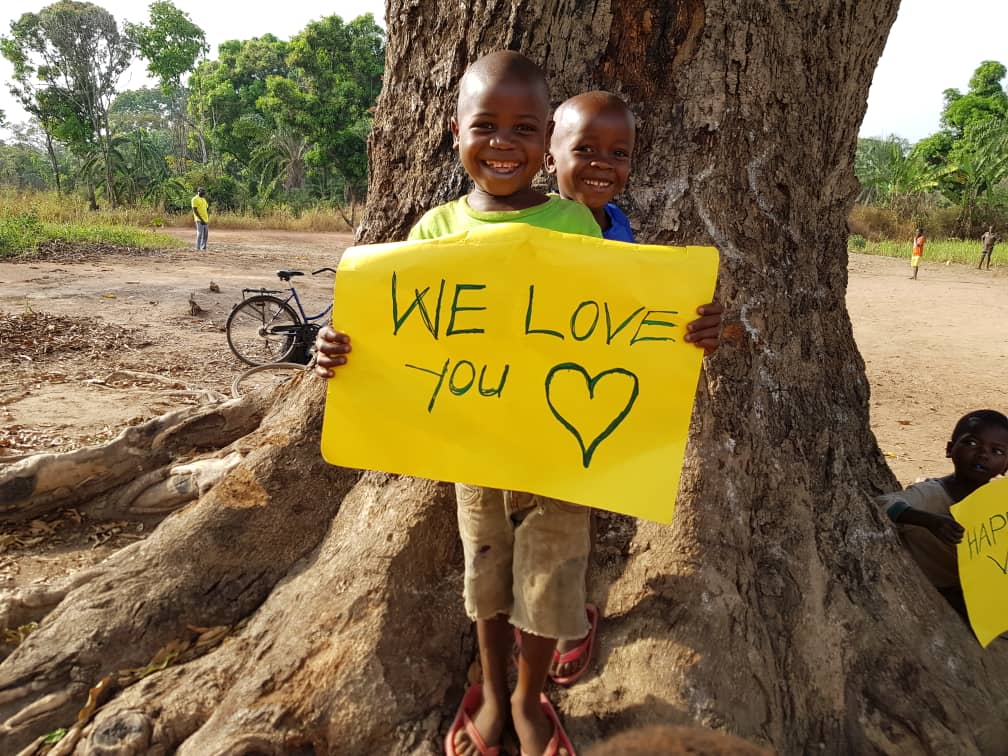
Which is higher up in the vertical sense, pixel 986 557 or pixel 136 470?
pixel 986 557

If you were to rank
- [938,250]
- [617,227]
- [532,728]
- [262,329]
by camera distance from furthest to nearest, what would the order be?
[938,250], [262,329], [617,227], [532,728]

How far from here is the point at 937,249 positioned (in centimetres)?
2294

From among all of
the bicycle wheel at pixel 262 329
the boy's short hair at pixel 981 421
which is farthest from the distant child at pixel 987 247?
the boy's short hair at pixel 981 421

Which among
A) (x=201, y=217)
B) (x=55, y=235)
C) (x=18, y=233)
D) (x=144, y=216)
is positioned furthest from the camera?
(x=144, y=216)

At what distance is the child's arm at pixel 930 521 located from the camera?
2268 mm

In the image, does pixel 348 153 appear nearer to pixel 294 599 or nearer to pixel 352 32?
pixel 352 32

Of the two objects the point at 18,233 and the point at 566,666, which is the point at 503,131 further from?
the point at 18,233

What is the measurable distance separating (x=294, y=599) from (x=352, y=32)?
1101 inches

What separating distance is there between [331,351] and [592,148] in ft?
2.75

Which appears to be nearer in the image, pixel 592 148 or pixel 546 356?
pixel 546 356

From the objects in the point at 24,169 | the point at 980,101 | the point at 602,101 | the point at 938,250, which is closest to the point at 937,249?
the point at 938,250

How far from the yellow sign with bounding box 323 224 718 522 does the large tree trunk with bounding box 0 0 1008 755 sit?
0.57 m

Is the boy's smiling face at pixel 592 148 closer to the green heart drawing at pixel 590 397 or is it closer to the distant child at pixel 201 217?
the green heart drawing at pixel 590 397

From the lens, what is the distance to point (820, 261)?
2.25 m
